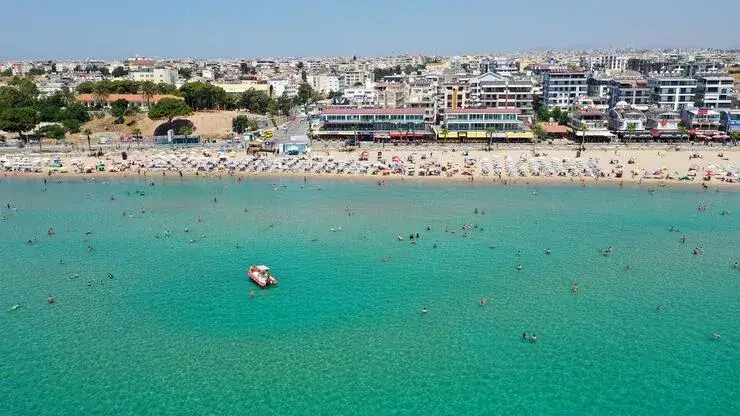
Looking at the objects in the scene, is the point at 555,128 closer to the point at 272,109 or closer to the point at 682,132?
the point at 682,132

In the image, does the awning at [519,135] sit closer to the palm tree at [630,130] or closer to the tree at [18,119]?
the palm tree at [630,130]

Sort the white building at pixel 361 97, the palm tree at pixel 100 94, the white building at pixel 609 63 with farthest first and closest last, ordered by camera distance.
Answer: the white building at pixel 609 63
the palm tree at pixel 100 94
the white building at pixel 361 97

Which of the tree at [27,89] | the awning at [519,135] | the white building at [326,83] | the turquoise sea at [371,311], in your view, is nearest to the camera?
the turquoise sea at [371,311]

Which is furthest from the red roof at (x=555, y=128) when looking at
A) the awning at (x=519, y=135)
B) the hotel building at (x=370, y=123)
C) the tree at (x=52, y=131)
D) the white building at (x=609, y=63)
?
the white building at (x=609, y=63)

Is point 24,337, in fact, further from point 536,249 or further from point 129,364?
point 536,249

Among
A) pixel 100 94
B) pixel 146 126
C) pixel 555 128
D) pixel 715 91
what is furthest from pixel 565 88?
pixel 100 94

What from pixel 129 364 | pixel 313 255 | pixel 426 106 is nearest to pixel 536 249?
pixel 313 255

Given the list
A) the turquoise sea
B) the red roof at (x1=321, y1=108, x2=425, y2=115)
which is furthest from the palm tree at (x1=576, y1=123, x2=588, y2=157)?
the turquoise sea
